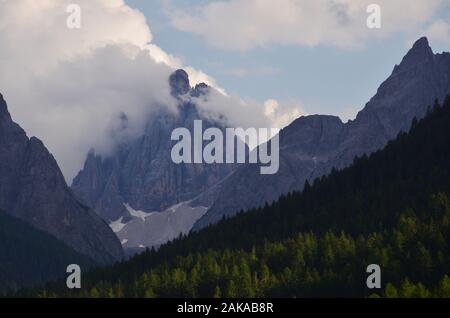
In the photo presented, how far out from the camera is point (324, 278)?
195 metres

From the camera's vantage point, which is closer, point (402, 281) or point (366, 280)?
point (402, 281)

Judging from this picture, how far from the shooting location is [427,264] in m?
184
